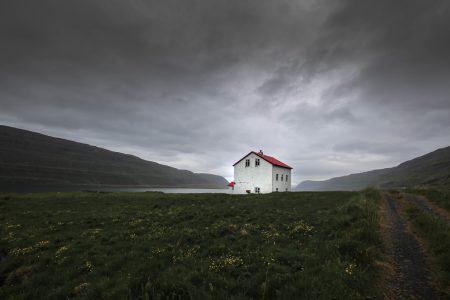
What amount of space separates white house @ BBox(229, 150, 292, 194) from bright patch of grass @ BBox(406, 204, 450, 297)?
43.0 meters

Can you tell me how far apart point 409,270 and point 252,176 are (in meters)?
53.0

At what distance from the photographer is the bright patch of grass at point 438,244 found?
767cm

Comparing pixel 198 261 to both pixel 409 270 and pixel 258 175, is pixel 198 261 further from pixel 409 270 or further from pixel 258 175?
pixel 258 175

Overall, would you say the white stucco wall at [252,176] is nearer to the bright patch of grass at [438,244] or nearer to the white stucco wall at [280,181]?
the white stucco wall at [280,181]

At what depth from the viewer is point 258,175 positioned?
199 feet

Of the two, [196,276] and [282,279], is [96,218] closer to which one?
[196,276]

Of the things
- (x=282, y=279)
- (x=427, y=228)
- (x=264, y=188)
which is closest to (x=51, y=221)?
(x=282, y=279)

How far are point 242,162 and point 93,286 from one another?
182 feet

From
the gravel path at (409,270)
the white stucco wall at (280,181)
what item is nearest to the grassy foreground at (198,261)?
the gravel path at (409,270)

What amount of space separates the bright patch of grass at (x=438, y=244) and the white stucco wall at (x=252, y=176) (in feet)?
141

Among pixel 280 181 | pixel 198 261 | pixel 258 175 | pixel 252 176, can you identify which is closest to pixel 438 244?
pixel 198 261

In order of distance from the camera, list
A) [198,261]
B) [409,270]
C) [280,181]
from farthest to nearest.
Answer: [280,181] → [198,261] → [409,270]

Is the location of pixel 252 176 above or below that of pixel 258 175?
below

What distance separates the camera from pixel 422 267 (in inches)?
348
